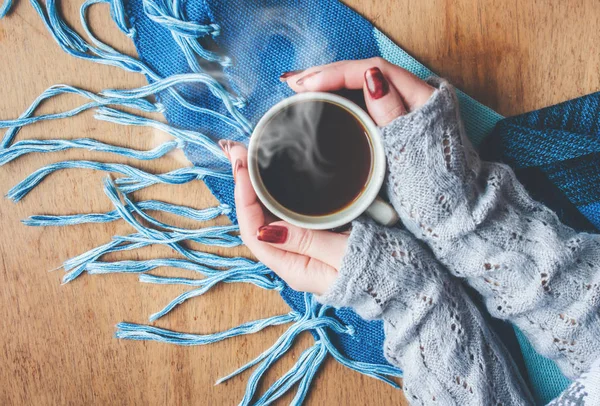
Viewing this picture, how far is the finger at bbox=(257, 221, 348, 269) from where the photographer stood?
2.37 feet

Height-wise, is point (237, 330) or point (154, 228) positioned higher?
point (154, 228)

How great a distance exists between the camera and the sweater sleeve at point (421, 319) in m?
0.73

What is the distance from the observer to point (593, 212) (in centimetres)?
84

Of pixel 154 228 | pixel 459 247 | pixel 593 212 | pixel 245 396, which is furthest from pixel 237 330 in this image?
pixel 593 212

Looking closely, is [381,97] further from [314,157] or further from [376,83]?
[314,157]

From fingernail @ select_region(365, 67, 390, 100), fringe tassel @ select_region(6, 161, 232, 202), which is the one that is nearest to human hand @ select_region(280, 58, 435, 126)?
fingernail @ select_region(365, 67, 390, 100)

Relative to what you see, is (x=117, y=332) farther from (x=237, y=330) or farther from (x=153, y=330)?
(x=237, y=330)

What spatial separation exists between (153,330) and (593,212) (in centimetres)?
74

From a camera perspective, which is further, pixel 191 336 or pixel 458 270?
pixel 191 336

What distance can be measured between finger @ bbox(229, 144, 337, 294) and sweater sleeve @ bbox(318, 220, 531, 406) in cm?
3

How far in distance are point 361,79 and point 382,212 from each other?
7.5 inches

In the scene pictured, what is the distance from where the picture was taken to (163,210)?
871 mm

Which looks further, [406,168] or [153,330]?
[153,330]

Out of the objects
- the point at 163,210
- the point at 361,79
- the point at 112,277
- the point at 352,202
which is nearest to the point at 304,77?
the point at 361,79
